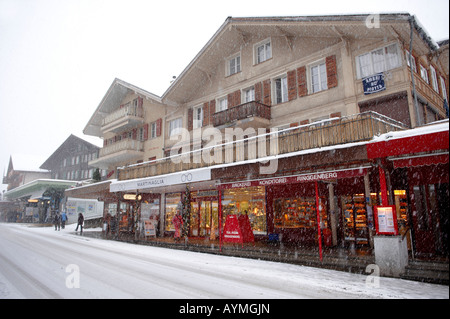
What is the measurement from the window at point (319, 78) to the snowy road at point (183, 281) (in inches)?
356

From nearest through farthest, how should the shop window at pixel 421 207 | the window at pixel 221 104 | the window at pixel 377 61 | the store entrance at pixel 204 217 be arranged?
the shop window at pixel 421 207 < the window at pixel 377 61 < the store entrance at pixel 204 217 < the window at pixel 221 104

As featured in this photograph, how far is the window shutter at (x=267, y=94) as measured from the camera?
1625 cm

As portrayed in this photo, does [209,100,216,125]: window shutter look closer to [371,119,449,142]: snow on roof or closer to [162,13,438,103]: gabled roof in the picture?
[162,13,438,103]: gabled roof

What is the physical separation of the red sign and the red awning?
23.0 ft

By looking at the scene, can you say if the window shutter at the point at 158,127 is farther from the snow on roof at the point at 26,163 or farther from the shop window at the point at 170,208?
the snow on roof at the point at 26,163

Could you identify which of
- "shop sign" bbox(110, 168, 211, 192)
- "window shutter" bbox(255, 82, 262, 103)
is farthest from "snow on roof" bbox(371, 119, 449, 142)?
"window shutter" bbox(255, 82, 262, 103)

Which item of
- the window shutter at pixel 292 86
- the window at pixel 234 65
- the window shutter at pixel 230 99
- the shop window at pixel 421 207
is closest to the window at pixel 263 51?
the window at pixel 234 65

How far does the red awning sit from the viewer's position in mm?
A: 7449

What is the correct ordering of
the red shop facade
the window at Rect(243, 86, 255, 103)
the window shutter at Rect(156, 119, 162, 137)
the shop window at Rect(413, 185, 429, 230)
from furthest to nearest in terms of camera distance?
the window shutter at Rect(156, 119, 162, 137)
the window at Rect(243, 86, 255, 103)
the shop window at Rect(413, 185, 429, 230)
the red shop facade

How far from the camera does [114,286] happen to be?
6.19 meters

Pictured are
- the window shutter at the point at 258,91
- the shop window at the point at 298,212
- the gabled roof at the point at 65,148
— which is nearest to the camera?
the shop window at the point at 298,212

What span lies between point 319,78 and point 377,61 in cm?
275

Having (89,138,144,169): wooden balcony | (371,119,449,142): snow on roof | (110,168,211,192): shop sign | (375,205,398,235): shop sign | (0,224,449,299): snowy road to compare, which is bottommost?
(0,224,449,299): snowy road

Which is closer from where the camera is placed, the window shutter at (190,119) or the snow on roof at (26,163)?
the window shutter at (190,119)
